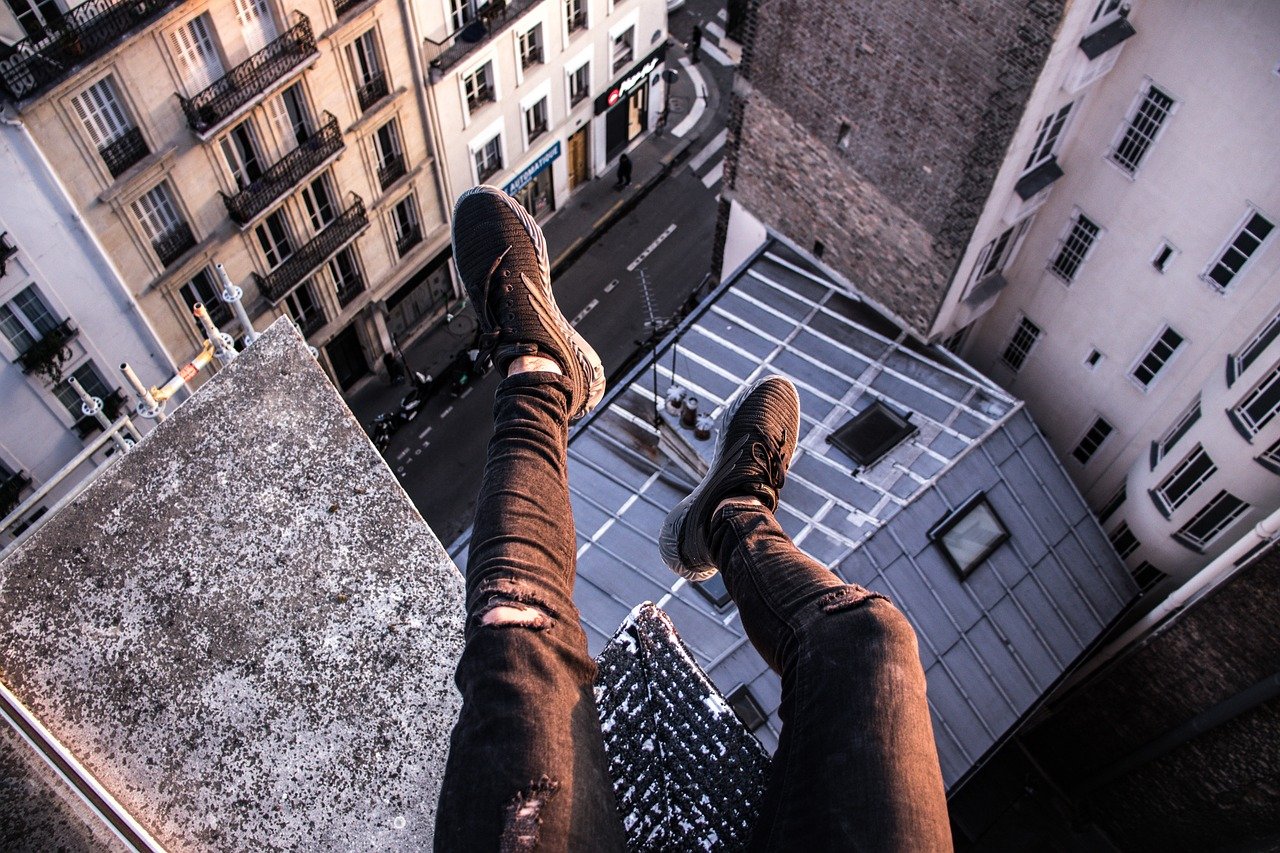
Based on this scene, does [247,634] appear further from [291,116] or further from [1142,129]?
[291,116]

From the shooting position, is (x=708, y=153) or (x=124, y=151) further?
(x=708, y=153)

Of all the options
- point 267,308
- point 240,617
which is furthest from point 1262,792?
point 267,308

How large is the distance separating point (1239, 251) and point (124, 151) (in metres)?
22.5

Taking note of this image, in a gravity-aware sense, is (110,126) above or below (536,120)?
above

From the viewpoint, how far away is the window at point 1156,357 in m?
21.8

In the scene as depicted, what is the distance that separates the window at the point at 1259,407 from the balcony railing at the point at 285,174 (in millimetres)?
21360

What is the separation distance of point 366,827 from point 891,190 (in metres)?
18.0

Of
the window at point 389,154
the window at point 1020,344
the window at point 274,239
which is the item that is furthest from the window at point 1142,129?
the window at point 274,239

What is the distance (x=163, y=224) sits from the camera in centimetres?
2486

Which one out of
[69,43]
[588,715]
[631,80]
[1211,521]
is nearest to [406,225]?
[631,80]

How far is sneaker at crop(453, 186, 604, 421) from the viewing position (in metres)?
13.2

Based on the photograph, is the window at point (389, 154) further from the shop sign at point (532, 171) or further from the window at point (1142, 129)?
the window at point (1142, 129)

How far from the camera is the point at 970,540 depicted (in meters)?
22.5

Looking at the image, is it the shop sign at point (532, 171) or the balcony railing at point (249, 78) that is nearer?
the balcony railing at point (249, 78)
